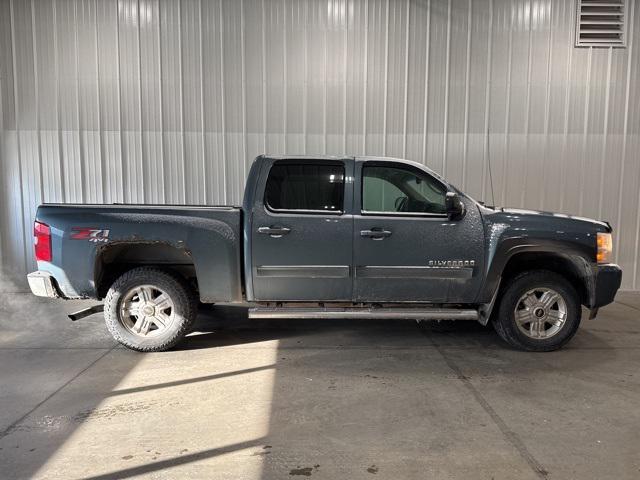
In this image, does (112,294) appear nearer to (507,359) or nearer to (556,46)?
(507,359)

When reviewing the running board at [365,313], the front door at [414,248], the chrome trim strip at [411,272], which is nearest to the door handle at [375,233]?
the front door at [414,248]

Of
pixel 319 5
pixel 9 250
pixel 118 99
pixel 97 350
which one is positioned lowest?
pixel 97 350

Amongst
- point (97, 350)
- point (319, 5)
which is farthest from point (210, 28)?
point (97, 350)

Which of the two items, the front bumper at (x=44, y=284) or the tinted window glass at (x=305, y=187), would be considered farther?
the tinted window glass at (x=305, y=187)

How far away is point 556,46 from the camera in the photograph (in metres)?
8.10

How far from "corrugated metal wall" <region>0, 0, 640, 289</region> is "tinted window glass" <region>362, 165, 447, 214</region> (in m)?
3.36

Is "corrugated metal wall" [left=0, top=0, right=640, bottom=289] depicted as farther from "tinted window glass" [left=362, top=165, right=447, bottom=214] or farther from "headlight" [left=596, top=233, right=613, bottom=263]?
"headlight" [left=596, top=233, right=613, bottom=263]

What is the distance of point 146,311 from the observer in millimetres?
4891

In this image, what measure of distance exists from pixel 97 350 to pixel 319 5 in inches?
251

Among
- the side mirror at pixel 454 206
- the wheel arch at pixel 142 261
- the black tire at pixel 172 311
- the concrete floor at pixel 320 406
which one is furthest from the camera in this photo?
the wheel arch at pixel 142 261

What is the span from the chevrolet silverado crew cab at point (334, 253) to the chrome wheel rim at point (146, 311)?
0.01 m

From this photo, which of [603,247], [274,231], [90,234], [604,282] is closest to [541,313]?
[604,282]

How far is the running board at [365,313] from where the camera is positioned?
4.77 meters

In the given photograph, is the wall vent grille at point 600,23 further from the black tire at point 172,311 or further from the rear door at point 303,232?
the black tire at point 172,311
